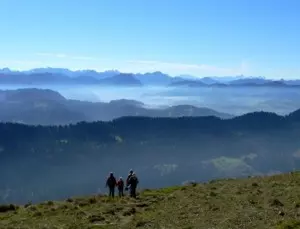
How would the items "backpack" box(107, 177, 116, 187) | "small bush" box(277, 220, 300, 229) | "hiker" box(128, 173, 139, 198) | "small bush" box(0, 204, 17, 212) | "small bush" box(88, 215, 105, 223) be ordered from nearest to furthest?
"small bush" box(277, 220, 300, 229)
"small bush" box(88, 215, 105, 223)
"small bush" box(0, 204, 17, 212)
"hiker" box(128, 173, 139, 198)
"backpack" box(107, 177, 116, 187)

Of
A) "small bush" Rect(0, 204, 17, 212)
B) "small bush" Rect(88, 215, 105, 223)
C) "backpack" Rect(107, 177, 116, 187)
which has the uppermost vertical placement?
"backpack" Rect(107, 177, 116, 187)

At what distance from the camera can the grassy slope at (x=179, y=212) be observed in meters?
27.9

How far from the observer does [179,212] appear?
31.5 metres

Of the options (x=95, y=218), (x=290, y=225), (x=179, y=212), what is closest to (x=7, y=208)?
(x=95, y=218)

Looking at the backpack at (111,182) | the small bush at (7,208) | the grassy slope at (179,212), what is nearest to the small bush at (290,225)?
the grassy slope at (179,212)

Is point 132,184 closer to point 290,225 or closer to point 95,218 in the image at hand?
point 95,218

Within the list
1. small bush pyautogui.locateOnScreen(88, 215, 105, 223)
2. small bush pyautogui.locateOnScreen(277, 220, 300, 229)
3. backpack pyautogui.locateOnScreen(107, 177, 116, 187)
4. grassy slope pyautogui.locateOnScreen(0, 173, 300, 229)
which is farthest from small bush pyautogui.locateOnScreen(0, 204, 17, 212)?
small bush pyautogui.locateOnScreen(277, 220, 300, 229)

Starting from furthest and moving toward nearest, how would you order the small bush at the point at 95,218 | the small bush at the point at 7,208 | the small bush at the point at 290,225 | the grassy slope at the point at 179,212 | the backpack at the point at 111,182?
the backpack at the point at 111,182 → the small bush at the point at 7,208 → the small bush at the point at 95,218 → the grassy slope at the point at 179,212 → the small bush at the point at 290,225

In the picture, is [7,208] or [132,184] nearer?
[7,208]

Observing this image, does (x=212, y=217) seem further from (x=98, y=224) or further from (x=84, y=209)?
(x=84, y=209)

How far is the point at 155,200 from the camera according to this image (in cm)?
3800

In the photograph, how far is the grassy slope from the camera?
2792 cm

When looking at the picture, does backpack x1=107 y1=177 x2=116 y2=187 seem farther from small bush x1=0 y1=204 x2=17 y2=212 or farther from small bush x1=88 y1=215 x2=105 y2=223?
small bush x1=88 y1=215 x2=105 y2=223

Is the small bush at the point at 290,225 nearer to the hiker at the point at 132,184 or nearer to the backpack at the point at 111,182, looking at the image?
the hiker at the point at 132,184
